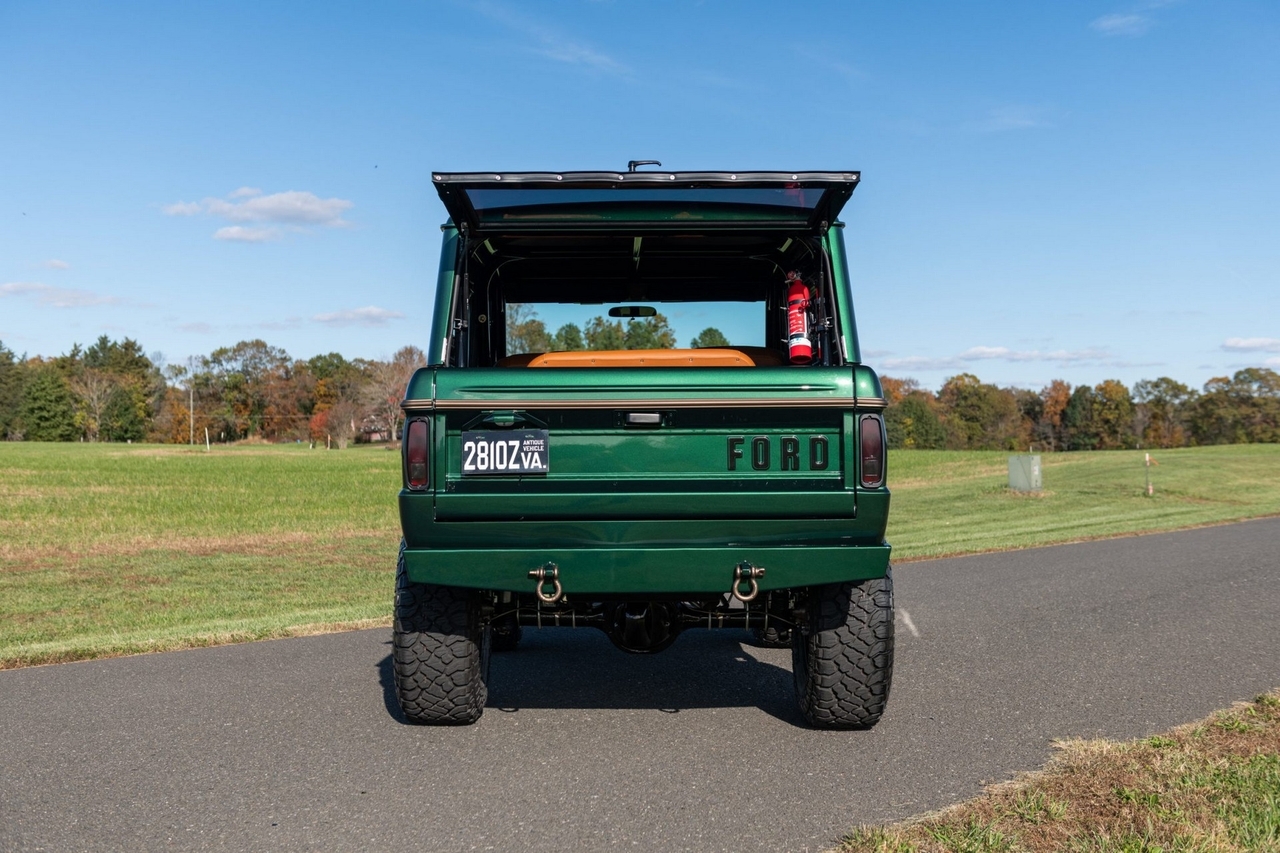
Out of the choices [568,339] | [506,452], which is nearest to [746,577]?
[506,452]

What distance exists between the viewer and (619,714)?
5211mm

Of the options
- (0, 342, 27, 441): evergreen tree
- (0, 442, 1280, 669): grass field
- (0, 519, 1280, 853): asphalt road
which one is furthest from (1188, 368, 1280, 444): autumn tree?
(0, 342, 27, 441): evergreen tree

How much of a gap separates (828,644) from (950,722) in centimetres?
80

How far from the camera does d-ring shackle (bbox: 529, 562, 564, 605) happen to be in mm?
4254

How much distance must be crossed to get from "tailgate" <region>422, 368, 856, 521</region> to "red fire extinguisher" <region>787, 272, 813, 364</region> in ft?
4.01

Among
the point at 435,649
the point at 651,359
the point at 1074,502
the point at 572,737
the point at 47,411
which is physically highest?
the point at 47,411

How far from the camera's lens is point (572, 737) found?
477 centimetres

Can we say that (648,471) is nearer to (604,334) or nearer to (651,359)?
(651,359)

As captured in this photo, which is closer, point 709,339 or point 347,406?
point 709,339

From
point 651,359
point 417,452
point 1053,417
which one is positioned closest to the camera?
point 417,452

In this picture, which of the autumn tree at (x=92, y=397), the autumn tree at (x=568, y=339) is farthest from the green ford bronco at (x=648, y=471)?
Result: the autumn tree at (x=92, y=397)

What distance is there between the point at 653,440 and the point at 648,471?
5.0 inches

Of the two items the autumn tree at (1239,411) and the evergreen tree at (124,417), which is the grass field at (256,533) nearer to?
the autumn tree at (1239,411)

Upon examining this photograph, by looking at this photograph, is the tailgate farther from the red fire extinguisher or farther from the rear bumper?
the red fire extinguisher
